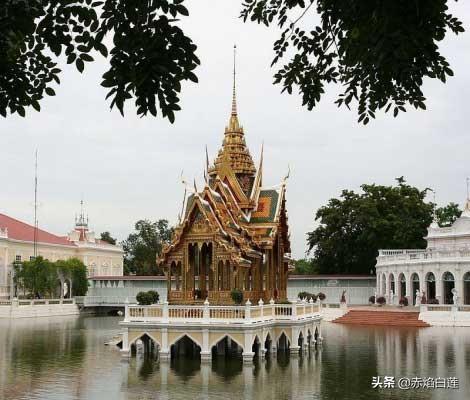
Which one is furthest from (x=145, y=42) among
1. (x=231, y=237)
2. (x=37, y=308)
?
(x=37, y=308)

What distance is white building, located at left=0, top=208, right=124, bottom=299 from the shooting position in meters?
53.3

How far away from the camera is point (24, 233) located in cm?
5766

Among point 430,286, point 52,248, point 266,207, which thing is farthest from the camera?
point 52,248

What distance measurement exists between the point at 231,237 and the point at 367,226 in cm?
2884

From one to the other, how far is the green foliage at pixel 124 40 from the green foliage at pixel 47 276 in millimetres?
44279

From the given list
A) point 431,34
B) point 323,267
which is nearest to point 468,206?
point 323,267

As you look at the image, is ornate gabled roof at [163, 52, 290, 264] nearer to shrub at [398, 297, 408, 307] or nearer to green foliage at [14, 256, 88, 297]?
shrub at [398, 297, 408, 307]

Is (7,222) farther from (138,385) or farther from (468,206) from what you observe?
(138,385)

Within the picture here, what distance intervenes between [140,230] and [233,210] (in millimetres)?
50623

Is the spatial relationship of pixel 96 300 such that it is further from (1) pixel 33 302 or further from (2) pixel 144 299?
(2) pixel 144 299

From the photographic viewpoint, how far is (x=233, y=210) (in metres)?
21.8

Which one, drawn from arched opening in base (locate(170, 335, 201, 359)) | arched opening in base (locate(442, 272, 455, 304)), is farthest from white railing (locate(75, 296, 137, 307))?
arched opening in base (locate(170, 335, 201, 359))

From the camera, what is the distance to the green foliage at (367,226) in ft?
155

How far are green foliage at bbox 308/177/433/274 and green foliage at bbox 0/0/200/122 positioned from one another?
4316cm
